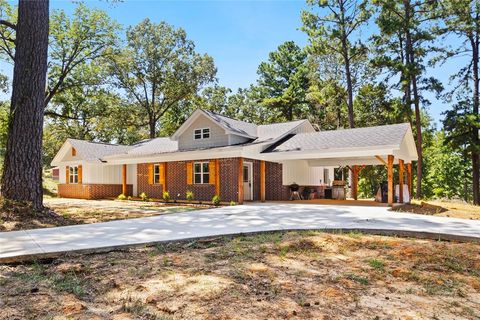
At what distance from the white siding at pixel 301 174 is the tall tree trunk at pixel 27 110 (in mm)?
11357

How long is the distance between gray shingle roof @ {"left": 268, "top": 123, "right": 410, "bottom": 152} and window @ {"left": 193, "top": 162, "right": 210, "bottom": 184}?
A: 3306 mm

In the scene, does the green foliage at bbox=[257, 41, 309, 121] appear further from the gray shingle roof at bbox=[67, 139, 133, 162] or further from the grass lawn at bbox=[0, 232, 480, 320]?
the grass lawn at bbox=[0, 232, 480, 320]

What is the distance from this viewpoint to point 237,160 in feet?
49.8

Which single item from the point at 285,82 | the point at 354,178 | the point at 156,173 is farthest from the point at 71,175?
the point at 285,82

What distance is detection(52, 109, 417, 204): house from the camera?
14.5 m

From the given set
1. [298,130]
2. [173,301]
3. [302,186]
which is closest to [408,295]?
[173,301]

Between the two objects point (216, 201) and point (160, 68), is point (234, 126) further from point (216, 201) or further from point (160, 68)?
point (160, 68)

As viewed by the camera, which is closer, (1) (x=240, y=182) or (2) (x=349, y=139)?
(1) (x=240, y=182)

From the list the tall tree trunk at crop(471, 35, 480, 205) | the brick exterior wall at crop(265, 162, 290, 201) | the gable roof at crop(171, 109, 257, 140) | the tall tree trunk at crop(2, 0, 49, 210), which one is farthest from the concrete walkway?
the tall tree trunk at crop(471, 35, 480, 205)

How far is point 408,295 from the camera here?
3.42m

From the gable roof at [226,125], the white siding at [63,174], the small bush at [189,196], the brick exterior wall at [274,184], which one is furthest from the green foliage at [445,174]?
the white siding at [63,174]

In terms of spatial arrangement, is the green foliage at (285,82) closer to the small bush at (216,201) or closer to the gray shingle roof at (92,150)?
the gray shingle roof at (92,150)

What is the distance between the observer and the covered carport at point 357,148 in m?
13.0

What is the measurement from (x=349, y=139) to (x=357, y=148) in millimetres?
1452
